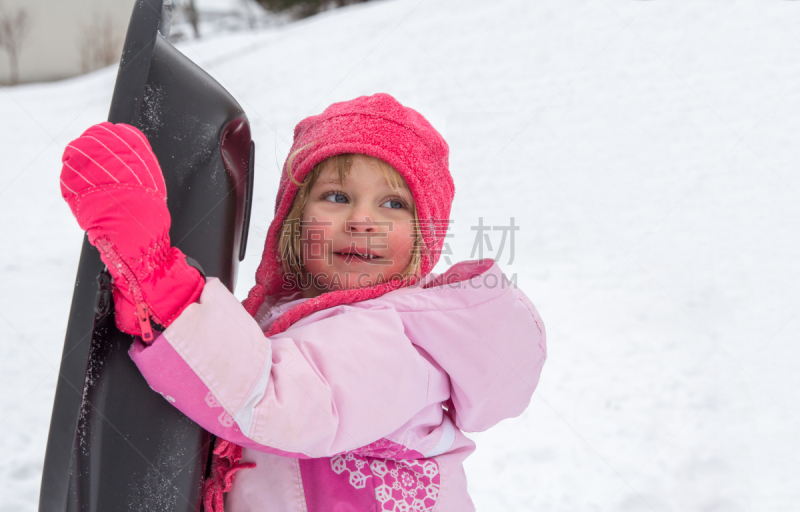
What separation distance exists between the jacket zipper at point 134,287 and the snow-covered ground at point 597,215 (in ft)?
4.05

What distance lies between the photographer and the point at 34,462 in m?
1.92

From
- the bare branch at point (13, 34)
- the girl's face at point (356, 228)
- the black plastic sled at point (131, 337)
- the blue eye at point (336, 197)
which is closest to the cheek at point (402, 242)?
the girl's face at point (356, 228)

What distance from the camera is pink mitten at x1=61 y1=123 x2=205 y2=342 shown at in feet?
2.70

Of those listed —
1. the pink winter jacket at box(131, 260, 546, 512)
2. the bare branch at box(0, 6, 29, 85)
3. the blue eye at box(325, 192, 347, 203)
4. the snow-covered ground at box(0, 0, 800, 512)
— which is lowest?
the snow-covered ground at box(0, 0, 800, 512)

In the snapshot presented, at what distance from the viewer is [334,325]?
1.11m

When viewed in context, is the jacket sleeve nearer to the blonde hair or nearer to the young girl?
the young girl

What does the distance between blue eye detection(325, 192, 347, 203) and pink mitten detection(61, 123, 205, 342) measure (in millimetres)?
540

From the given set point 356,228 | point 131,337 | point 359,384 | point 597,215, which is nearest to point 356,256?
point 356,228

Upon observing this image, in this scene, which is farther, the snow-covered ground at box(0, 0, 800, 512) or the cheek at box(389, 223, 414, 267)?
the snow-covered ground at box(0, 0, 800, 512)

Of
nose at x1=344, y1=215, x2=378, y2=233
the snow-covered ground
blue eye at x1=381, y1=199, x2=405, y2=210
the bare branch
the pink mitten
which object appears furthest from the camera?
the snow-covered ground

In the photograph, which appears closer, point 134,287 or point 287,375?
point 134,287

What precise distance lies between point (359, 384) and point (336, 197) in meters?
0.53

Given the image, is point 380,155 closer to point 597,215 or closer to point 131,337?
point 131,337

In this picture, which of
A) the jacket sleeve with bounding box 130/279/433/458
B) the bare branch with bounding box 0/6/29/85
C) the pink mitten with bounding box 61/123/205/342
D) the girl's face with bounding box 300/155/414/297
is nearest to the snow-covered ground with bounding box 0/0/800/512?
the girl's face with bounding box 300/155/414/297
